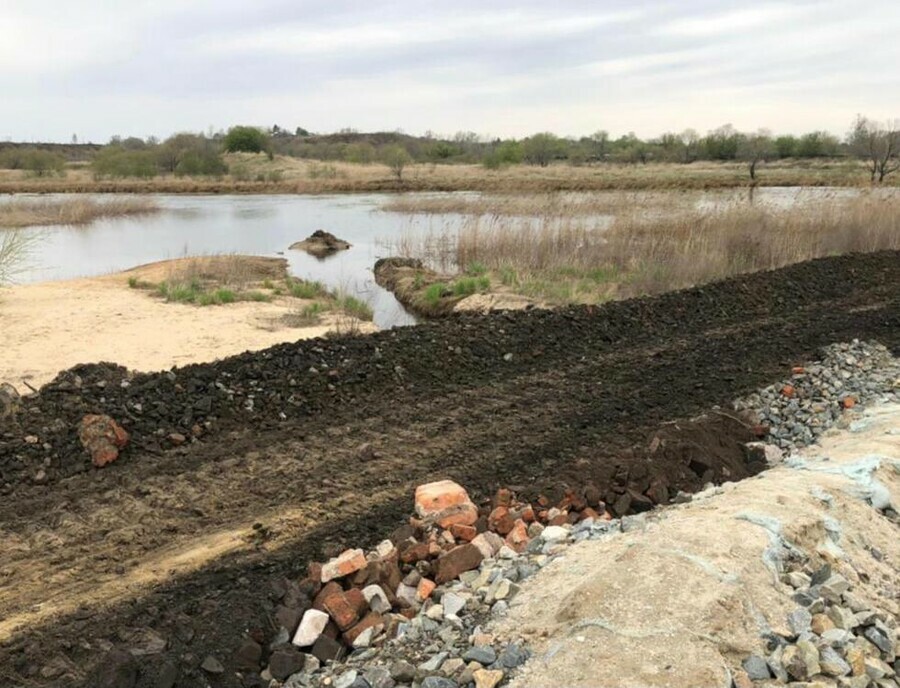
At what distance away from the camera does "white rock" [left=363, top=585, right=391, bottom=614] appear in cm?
338

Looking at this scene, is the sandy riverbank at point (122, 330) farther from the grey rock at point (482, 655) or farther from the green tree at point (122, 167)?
the green tree at point (122, 167)

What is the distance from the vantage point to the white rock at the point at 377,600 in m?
3.38

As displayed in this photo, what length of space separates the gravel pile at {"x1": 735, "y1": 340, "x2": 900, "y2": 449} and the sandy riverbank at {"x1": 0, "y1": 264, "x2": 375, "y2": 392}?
21.7 ft

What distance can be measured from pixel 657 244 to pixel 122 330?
10245 mm

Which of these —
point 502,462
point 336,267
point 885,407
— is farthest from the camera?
point 336,267

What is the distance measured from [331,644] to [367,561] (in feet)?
2.09

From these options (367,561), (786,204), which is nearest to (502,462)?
(367,561)

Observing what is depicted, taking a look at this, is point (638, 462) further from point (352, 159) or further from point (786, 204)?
point (352, 159)

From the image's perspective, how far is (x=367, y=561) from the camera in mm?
3787

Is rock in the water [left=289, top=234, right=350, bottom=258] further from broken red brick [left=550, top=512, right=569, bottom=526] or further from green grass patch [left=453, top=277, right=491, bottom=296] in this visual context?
broken red brick [left=550, top=512, right=569, bottom=526]

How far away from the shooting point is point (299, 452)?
5.52 metres

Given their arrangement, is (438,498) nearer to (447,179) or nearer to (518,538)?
(518,538)

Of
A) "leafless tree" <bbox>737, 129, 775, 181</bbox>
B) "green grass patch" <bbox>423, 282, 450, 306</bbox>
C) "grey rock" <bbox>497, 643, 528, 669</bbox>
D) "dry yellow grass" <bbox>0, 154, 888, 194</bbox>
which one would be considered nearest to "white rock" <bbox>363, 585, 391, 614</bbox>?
"grey rock" <bbox>497, 643, 528, 669</bbox>

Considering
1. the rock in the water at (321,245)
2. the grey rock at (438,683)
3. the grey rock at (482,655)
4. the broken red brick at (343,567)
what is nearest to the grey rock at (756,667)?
the grey rock at (482,655)
